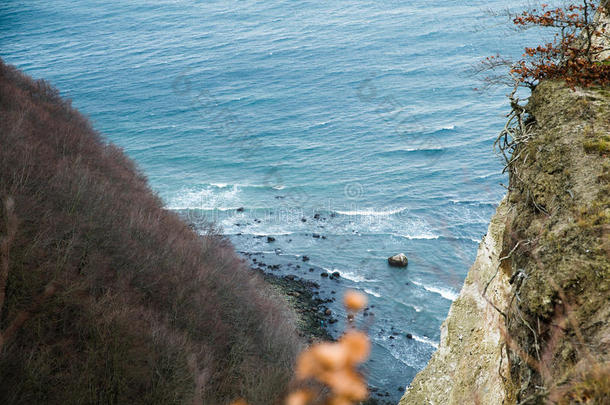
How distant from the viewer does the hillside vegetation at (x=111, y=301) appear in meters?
12.2

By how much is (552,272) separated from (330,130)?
59029mm

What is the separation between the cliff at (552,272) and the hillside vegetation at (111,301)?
6.37m

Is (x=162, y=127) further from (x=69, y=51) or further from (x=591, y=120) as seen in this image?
(x=591, y=120)

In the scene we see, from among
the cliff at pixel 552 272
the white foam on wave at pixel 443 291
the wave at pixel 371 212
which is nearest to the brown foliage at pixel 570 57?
the cliff at pixel 552 272

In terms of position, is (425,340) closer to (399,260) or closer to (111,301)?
(399,260)

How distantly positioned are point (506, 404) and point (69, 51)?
4891 inches

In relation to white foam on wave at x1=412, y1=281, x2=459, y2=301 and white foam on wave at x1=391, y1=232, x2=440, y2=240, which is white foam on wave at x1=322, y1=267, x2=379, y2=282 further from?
white foam on wave at x1=391, y1=232, x2=440, y2=240

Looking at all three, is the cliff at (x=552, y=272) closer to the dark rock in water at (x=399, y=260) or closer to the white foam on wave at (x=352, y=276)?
the white foam on wave at (x=352, y=276)

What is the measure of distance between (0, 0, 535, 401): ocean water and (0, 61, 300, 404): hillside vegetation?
913 centimetres

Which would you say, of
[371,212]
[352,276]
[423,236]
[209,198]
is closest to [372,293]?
[352,276]

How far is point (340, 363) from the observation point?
121 centimetres

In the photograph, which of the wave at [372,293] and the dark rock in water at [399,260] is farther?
the dark rock in water at [399,260]

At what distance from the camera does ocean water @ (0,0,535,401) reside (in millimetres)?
40906

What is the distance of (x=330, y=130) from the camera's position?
63.3m
